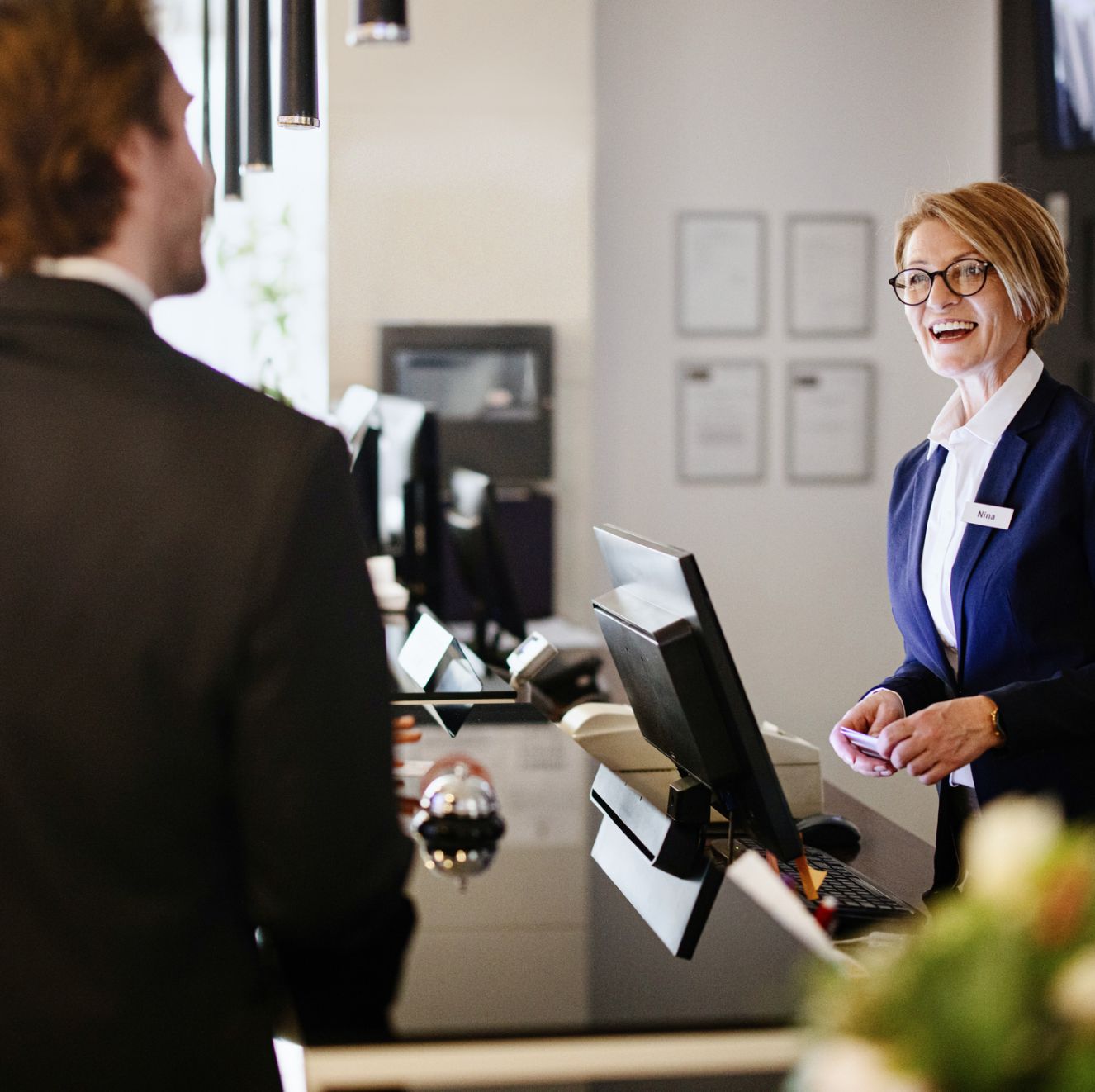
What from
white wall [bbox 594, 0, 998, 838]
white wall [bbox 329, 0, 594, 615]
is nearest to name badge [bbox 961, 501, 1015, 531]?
white wall [bbox 329, 0, 594, 615]

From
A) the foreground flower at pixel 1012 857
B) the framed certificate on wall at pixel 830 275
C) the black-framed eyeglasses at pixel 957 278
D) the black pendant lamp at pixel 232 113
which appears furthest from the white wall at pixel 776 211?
the foreground flower at pixel 1012 857

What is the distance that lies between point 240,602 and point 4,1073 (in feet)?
1.40

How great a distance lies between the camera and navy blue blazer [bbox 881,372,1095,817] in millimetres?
1923

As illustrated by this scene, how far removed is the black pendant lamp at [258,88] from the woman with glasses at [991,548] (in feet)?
4.59

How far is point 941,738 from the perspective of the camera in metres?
1.87

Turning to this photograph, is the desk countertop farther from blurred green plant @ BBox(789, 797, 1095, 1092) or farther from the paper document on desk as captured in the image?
blurred green plant @ BBox(789, 797, 1095, 1092)

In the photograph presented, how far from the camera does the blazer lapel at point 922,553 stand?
217 centimetres

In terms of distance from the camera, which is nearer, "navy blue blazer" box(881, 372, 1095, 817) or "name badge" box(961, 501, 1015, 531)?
"navy blue blazer" box(881, 372, 1095, 817)

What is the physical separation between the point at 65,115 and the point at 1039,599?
153 centimetres

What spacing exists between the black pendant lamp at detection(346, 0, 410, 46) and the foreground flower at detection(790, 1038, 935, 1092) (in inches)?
70.0

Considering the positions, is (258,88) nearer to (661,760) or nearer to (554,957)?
(661,760)

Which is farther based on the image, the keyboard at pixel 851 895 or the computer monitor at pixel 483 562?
the computer monitor at pixel 483 562

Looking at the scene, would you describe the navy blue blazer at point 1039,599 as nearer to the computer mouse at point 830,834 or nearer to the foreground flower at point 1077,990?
the computer mouse at point 830,834

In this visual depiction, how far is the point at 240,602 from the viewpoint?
3.25 ft
